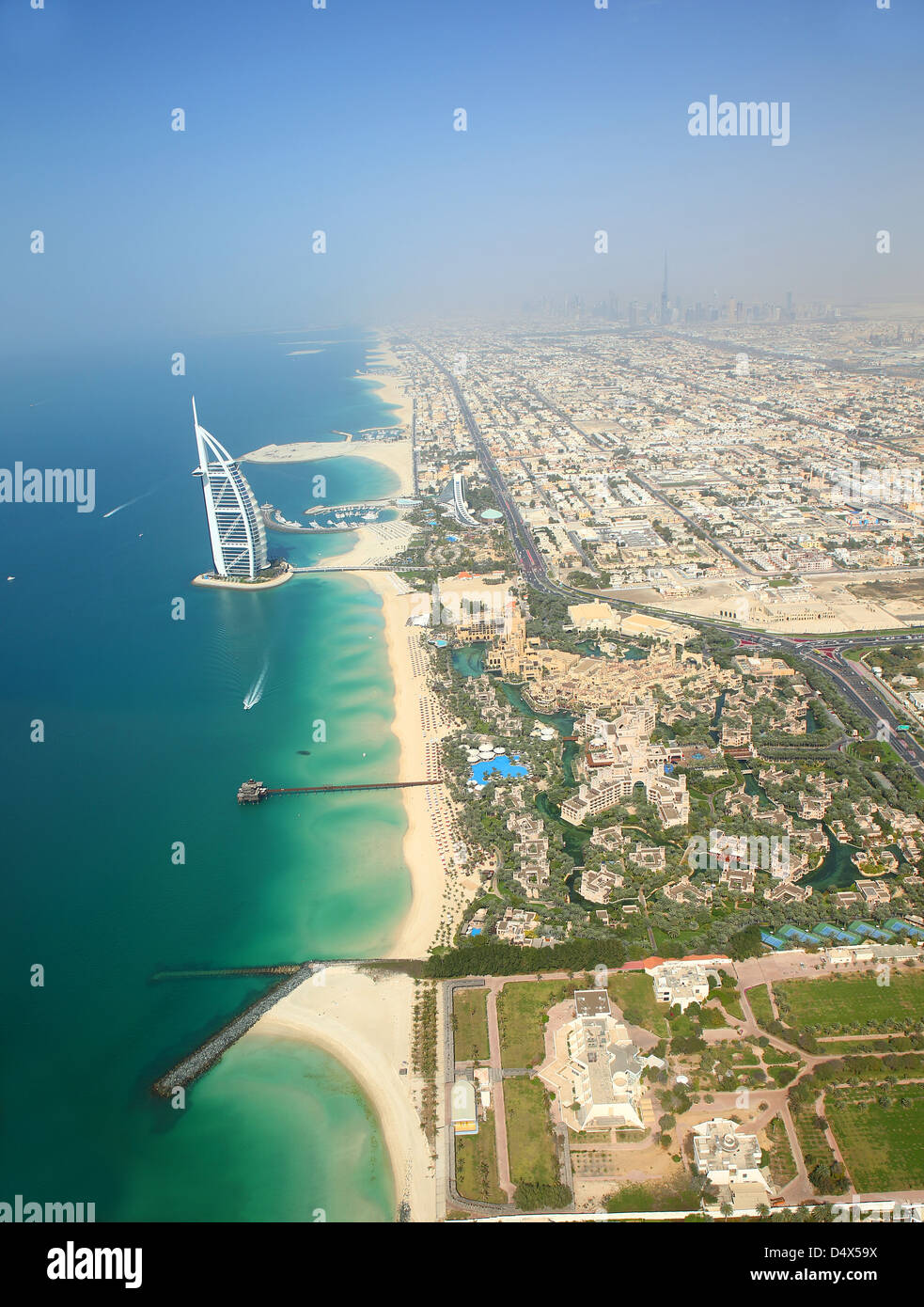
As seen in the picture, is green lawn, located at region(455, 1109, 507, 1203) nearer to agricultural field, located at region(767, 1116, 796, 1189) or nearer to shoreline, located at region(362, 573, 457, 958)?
shoreline, located at region(362, 573, 457, 958)

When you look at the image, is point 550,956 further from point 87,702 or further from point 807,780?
point 87,702

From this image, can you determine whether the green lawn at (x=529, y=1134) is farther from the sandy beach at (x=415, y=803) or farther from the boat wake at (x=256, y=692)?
the boat wake at (x=256, y=692)

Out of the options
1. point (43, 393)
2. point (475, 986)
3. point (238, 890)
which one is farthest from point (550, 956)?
point (43, 393)

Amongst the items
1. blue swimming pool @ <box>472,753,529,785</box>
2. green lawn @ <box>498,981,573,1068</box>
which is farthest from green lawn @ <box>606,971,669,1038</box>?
blue swimming pool @ <box>472,753,529,785</box>

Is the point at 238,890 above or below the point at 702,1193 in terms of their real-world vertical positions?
above

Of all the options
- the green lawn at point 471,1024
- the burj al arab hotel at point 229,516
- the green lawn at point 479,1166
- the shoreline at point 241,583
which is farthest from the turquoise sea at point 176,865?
the green lawn at point 471,1024

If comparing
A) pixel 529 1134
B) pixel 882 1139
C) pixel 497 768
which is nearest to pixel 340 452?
pixel 497 768
